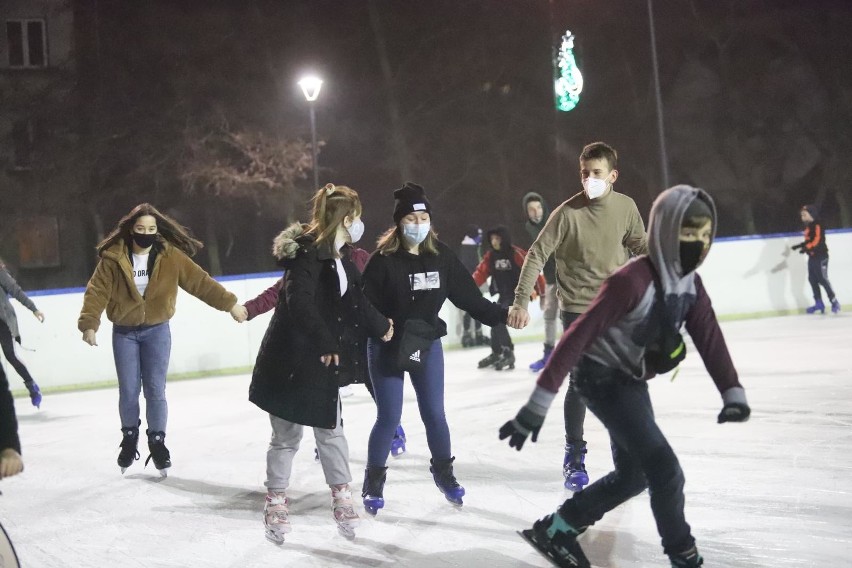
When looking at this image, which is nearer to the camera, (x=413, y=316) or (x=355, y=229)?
(x=355, y=229)

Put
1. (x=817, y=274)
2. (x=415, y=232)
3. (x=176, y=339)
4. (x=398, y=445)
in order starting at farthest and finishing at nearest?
1. (x=817, y=274)
2. (x=176, y=339)
3. (x=398, y=445)
4. (x=415, y=232)

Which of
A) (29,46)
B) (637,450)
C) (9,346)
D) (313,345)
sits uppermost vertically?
(29,46)

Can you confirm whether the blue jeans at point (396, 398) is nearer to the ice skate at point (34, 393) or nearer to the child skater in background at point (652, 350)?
the child skater in background at point (652, 350)

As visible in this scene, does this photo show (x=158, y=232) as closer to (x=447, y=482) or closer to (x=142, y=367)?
(x=142, y=367)

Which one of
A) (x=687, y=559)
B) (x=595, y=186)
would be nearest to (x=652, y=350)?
(x=687, y=559)

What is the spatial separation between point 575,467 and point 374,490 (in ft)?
3.24

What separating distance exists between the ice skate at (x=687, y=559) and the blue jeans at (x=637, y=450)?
0.06ft

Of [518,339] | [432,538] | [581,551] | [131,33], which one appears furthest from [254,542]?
[131,33]

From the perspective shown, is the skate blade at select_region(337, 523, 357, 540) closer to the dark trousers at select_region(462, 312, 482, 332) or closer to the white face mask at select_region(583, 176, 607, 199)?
the white face mask at select_region(583, 176, 607, 199)

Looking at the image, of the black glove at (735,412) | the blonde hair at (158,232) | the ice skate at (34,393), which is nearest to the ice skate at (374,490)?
the blonde hair at (158,232)

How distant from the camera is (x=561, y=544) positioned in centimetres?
372

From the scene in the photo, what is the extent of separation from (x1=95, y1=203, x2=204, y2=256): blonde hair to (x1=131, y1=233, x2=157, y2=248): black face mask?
5cm

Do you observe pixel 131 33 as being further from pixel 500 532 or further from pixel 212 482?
pixel 500 532

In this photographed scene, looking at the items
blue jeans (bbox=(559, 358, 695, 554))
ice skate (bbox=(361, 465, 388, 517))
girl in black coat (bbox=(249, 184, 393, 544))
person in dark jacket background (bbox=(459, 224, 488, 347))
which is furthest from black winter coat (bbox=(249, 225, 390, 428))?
person in dark jacket background (bbox=(459, 224, 488, 347))
